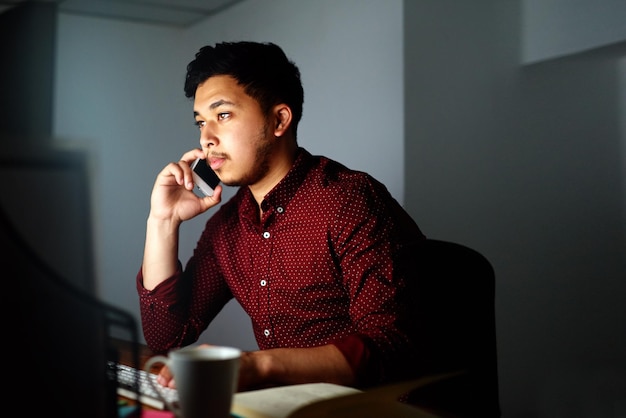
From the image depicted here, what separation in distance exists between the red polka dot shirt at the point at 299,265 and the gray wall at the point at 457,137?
12 centimetres

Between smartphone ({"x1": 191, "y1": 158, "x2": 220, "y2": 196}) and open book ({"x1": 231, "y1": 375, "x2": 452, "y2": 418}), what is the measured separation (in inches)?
26.9

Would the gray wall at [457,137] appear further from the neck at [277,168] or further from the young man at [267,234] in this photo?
the neck at [277,168]

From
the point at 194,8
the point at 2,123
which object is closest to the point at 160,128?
the point at 194,8

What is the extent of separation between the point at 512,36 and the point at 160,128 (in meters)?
0.97

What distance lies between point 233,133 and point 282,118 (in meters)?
0.12

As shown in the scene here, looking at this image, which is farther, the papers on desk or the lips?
the lips

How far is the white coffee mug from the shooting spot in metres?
0.55

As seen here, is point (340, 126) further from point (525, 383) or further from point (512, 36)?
point (525, 383)

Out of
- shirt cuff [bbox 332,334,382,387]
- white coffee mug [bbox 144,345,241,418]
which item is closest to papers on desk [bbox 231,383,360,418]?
white coffee mug [bbox 144,345,241,418]

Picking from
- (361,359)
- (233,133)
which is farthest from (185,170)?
(361,359)

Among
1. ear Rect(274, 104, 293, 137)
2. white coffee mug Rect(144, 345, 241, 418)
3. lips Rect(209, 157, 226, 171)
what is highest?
ear Rect(274, 104, 293, 137)

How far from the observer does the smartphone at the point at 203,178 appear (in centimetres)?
138

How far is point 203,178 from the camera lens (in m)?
1.39

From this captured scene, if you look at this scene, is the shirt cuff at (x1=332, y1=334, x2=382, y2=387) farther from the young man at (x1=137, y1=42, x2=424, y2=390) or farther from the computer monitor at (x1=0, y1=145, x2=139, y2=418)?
the computer monitor at (x1=0, y1=145, x2=139, y2=418)
